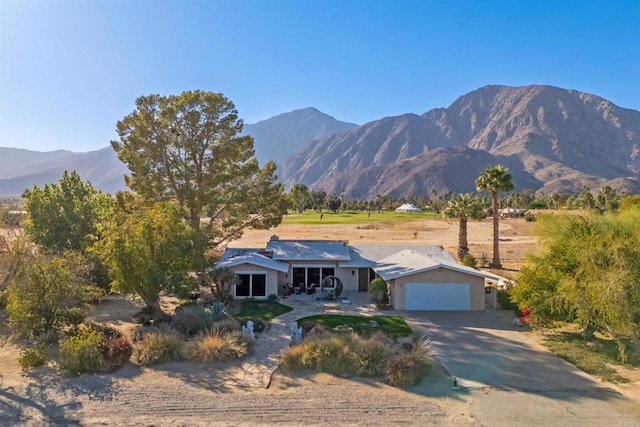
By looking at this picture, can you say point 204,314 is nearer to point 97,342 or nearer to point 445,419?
point 97,342

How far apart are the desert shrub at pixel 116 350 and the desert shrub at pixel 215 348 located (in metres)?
1.96

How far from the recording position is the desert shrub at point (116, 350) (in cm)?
1454

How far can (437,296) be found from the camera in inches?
909

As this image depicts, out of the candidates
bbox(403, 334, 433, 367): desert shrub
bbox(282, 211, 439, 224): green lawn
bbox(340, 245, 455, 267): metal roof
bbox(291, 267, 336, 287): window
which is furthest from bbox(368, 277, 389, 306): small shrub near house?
bbox(282, 211, 439, 224): green lawn

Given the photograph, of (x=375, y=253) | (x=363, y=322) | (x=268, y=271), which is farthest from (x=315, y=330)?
(x=375, y=253)

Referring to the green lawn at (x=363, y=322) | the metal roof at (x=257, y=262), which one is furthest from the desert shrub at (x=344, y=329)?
the metal roof at (x=257, y=262)

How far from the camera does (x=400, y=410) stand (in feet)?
38.2

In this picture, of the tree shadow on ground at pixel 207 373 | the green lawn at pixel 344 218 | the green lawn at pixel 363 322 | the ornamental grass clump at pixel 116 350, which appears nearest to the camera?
the tree shadow on ground at pixel 207 373

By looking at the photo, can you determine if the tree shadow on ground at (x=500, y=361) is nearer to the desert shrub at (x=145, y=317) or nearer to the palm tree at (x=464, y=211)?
the desert shrub at (x=145, y=317)

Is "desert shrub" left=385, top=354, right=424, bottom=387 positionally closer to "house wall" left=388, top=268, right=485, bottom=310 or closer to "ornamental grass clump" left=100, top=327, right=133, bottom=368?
"ornamental grass clump" left=100, top=327, right=133, bottom=368

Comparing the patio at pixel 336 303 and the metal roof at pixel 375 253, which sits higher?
the metal roof at pixel 375 253

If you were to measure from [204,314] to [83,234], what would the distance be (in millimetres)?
11759

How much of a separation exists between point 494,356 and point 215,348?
9.81 metres

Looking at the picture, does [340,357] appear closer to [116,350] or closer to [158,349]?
[158,349]
